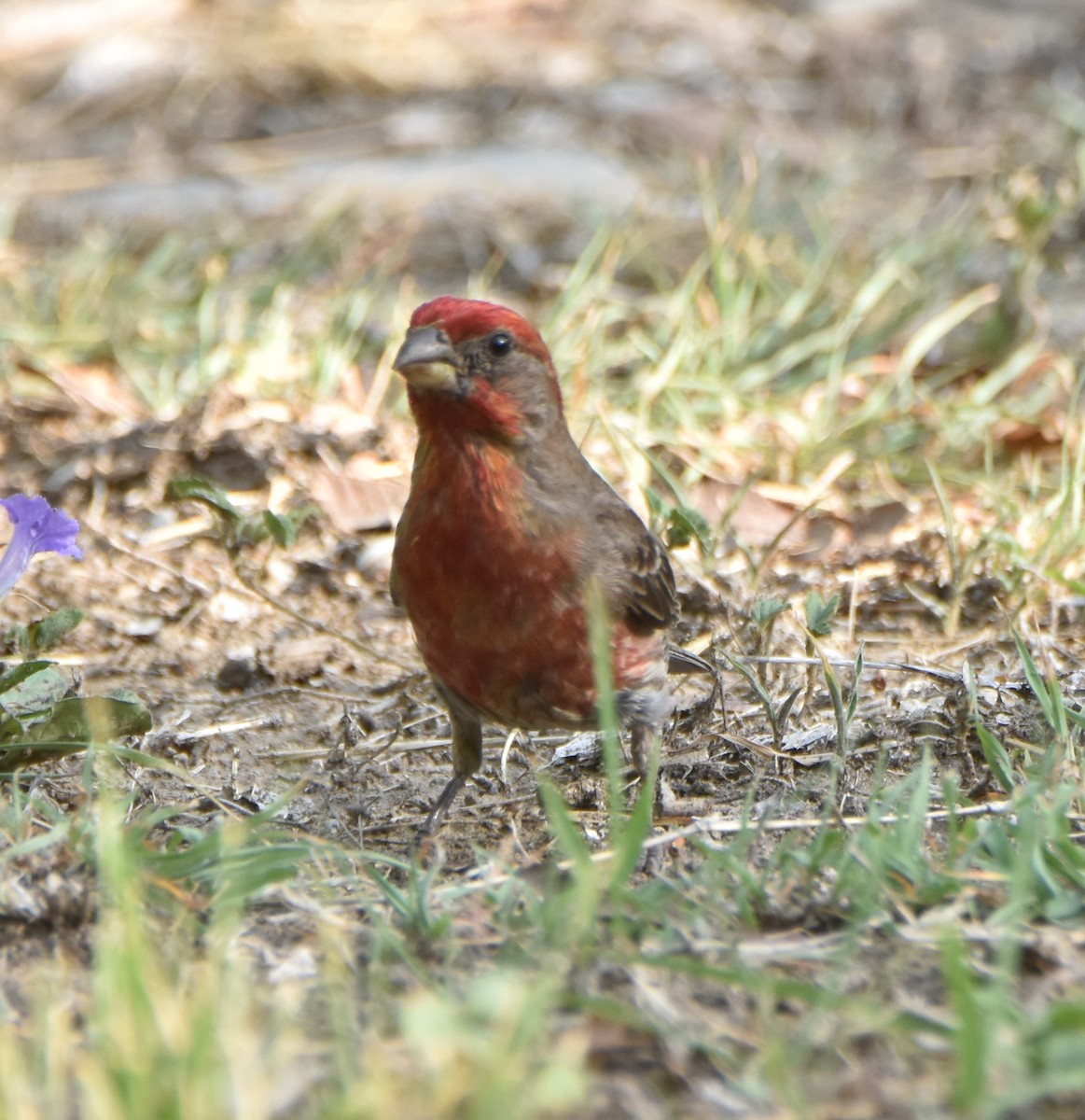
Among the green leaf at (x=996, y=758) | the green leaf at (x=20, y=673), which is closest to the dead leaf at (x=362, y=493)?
the green leaf at (x=20, y=673)

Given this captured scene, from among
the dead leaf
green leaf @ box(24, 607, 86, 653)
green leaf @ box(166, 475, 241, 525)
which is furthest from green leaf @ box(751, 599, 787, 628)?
the dead leaf

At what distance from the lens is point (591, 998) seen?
2.38 m

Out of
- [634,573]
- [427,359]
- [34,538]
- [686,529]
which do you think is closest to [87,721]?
[34,538]

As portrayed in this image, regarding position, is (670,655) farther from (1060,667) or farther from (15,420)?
(15,420)

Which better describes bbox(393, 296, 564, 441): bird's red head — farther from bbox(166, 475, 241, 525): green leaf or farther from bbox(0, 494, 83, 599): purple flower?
bbox(0, 494, 83, 599): purple flower

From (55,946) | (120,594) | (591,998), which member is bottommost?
(120,594)

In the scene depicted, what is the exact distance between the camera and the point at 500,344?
385 cm

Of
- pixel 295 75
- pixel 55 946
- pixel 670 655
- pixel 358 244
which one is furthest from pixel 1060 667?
pixel 295 75

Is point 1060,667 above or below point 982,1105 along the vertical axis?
below

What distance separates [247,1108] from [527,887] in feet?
2.99

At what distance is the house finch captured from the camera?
3695mm

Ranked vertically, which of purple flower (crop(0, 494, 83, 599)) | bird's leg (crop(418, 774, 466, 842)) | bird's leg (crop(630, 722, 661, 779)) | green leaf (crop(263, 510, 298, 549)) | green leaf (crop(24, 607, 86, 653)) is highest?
purple flower (crop(0, 494, 83, 599))

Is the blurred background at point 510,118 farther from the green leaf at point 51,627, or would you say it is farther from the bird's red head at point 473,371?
the green leaf at point 51,627

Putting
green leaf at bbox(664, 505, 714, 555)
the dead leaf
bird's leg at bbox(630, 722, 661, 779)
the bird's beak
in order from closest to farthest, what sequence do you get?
the bird's beak < bird's leg at bbox(630, 722, 661, 779) < green leaf at bbox(664, 505, 714, 555) < the dead leaf
